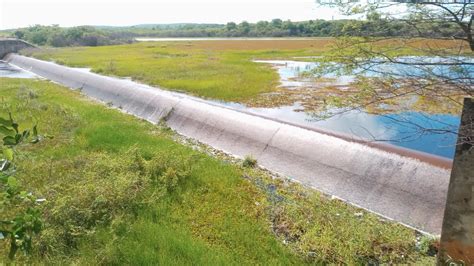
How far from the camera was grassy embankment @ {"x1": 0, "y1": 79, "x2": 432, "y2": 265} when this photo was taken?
5.86m

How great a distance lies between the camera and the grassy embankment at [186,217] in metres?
5.86

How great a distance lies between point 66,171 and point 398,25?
24.7ft

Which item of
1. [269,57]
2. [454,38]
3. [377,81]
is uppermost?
[454,38]

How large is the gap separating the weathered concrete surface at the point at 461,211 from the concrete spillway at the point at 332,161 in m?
1.41

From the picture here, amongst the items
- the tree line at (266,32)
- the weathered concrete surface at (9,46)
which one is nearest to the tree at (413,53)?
the tree line at (266,32)

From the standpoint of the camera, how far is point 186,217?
7121 mm

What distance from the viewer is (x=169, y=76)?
2411 cm

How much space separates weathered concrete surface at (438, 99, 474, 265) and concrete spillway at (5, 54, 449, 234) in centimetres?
141

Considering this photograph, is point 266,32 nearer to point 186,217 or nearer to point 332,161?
point 332,161

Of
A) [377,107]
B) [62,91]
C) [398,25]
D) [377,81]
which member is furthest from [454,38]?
[62,91]

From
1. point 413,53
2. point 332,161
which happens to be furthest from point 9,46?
point 413,53

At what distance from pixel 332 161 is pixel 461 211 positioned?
3983mm

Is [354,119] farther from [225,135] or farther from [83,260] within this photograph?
[83,260]

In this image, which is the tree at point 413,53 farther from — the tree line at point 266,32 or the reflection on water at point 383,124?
the reflection on water at point 383,124
